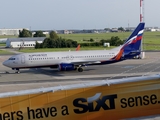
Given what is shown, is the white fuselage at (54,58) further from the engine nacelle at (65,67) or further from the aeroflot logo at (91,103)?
the aeroflot logo at (91,103)

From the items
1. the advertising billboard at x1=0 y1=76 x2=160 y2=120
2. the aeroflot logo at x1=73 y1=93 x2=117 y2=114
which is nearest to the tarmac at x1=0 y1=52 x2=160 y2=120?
the advertising billboard at x1=0 y1=76 x2=160 y2=120

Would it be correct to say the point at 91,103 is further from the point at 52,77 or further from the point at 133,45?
the point at 133,45

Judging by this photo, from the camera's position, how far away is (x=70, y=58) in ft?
149

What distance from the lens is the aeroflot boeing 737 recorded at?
145 feet

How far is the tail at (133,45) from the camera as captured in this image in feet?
157

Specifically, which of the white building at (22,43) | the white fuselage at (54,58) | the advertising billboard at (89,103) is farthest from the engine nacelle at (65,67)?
the white building at (22,43)

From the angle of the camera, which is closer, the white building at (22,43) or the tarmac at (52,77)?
the tarmac at (52,77)

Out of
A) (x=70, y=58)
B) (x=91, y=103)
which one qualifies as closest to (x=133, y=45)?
(x=70, y=58)

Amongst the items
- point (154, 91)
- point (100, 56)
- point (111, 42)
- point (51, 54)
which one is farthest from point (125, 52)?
point (111, 42)

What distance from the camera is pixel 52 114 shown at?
44.6 feet

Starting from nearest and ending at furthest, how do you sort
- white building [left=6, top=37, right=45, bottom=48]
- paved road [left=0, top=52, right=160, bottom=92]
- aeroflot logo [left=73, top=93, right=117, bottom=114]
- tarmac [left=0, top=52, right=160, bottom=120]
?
aeroflot logo [left=73, top=93, right=117, bottom=114] < tarmac [left=0, top=52, right=160, bottom=120] < paved road [left=0, top=52, right=160, bottom=92] < white building [left=6, top=37, right=45, bottom=48]

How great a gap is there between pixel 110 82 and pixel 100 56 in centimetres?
3219

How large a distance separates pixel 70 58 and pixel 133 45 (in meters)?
10.6

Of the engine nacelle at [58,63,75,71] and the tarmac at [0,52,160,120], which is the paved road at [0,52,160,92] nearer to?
the tarmac at [0,52,160,120]
